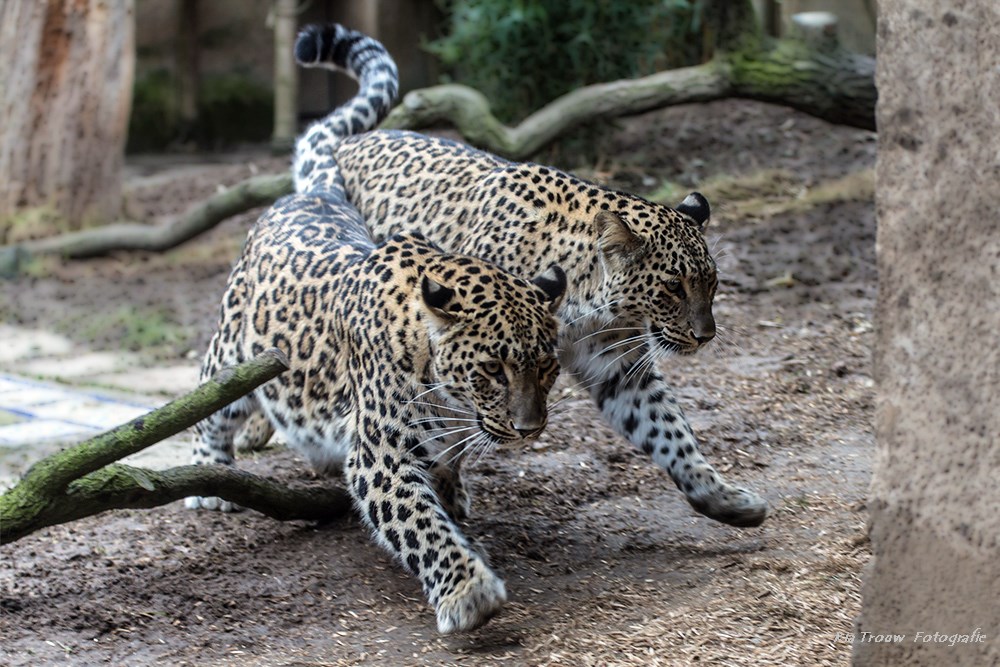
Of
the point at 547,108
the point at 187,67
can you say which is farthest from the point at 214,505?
the point at 187,67

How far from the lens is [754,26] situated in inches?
404

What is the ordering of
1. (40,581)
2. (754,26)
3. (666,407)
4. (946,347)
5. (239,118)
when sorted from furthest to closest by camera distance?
(239,118)
(754,26)
(666,407)
(40,581)
(946,347)

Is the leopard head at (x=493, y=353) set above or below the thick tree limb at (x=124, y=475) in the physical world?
above

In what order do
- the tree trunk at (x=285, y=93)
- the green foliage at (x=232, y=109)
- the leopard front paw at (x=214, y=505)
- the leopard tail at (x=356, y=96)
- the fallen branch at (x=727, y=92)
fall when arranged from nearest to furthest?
the leopard front paw at (x=214, y=505), the leopard tail at (x=356, y=96), the fallen branch at (x=727, y=92), the tree trunk at (x=285, y=93), the green foliage at (x=232, y=109)

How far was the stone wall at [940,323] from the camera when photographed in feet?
10.1

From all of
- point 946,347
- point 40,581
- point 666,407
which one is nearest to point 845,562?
point 666,407

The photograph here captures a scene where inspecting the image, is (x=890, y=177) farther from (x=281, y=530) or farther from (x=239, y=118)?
(x=239, y=118)

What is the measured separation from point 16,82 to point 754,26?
598cm

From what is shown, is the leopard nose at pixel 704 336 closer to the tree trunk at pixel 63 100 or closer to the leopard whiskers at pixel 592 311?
the leopard whiskers at pixel 592 311

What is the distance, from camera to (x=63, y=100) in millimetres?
11016

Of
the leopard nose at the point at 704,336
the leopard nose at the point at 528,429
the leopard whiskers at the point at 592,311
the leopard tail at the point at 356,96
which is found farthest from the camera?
the leopard tail at the point at 356,96

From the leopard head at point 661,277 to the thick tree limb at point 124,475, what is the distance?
1440 millimetres

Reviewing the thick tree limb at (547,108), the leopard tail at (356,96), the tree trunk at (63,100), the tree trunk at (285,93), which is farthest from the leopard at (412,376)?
the tree trunk at (285,93)

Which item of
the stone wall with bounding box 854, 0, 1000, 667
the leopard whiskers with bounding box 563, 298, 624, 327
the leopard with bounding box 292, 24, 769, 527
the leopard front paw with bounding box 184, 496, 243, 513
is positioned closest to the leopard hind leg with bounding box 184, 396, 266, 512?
the leopard front paw with bounding box 184, 496, 243, 513
